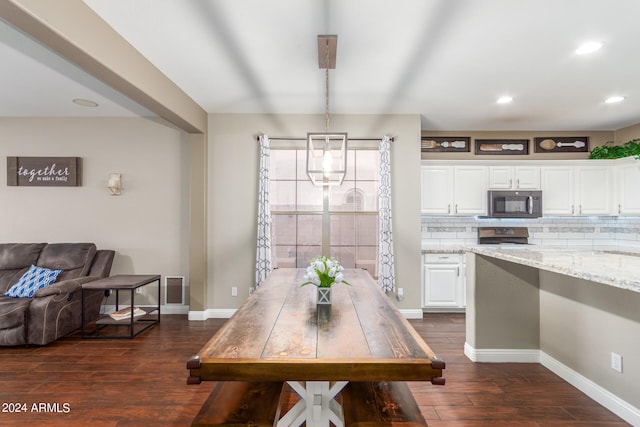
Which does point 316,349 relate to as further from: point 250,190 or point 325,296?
point 250,190

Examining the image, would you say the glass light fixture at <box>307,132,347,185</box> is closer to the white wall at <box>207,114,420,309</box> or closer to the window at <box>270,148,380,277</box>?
the window at <box>270,148,380,277</box>

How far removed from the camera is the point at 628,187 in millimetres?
4520

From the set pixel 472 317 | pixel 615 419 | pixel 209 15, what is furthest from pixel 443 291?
pixel 209 15

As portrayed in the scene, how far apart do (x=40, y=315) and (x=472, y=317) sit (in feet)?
14.2

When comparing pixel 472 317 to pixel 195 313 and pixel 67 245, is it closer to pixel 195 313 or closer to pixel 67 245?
pixel 195 313

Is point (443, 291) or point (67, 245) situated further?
point (443, 291)

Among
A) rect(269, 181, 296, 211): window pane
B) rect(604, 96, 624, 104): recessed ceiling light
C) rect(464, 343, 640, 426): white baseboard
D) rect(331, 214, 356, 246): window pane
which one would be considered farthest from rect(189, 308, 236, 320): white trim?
rect(604, 96, 624, 104): recessed ceiling light

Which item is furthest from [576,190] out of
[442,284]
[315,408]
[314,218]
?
[315,408]

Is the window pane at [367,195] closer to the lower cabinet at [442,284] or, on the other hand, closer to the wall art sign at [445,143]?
the lower cabinet at [442,284]

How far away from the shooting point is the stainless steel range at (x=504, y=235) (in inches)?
192

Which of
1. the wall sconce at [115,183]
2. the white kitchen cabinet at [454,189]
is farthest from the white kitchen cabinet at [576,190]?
the wall sconce at [115,183]

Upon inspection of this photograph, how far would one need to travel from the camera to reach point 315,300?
2.24m

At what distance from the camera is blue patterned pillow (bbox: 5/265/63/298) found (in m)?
3.59

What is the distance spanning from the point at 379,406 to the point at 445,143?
447 centimetres
